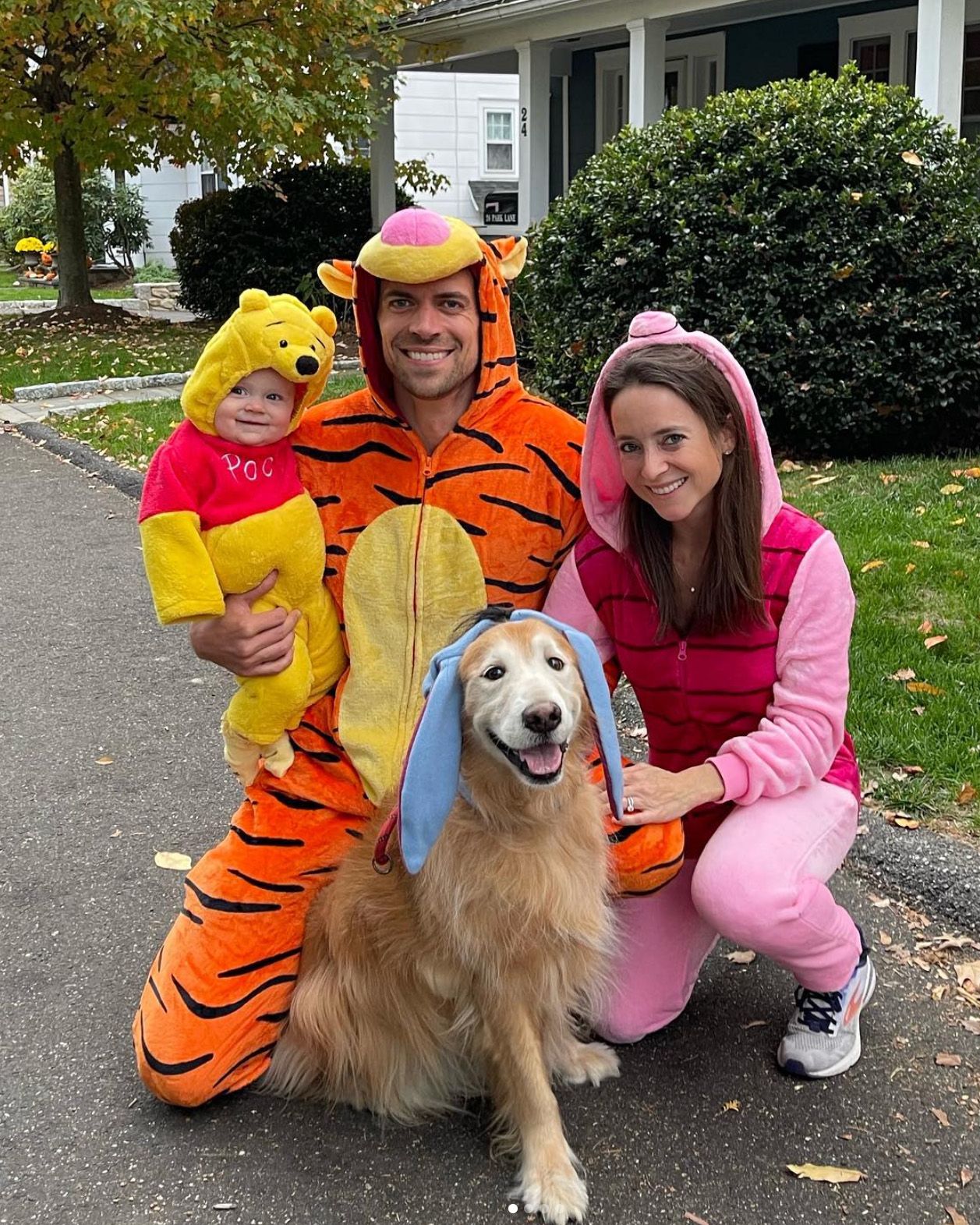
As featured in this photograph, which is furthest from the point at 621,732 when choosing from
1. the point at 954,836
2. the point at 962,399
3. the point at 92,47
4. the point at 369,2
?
the point at 92,47

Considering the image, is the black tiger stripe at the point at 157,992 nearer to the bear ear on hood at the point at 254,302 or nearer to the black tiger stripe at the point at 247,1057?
the black tiger stripe at the point at 247,1057

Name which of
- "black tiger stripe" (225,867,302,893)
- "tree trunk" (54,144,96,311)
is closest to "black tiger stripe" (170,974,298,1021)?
"black tiger stripe" (225,867,302,893)

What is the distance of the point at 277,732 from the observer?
3.14m

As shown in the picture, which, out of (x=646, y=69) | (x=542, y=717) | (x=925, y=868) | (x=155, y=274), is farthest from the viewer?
(x=155, y=274)

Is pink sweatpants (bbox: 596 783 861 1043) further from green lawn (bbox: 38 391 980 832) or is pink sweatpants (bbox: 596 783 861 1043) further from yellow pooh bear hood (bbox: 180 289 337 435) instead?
yellow pooh bear hood (bbox: 180 289 337 435)

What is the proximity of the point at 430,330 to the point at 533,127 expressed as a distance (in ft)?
47.3

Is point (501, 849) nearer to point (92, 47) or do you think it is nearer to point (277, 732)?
point (277, 732)

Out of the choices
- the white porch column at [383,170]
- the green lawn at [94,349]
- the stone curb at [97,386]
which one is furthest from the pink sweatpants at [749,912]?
the white porch column at [383,170]

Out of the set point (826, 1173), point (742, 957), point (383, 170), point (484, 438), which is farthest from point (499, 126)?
point (826, 1173)

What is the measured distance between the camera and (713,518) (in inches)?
116

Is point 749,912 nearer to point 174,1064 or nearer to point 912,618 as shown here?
point 174,1064

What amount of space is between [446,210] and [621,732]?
25.8 m

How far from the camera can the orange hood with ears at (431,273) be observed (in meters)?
2.95

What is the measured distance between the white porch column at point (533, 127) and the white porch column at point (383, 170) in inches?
103
